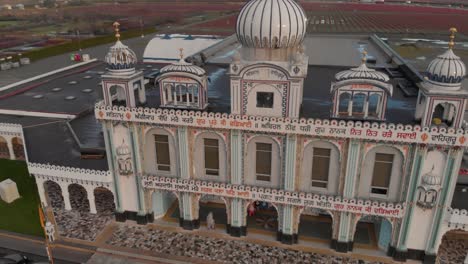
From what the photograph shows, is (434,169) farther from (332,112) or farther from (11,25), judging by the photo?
(11,25)

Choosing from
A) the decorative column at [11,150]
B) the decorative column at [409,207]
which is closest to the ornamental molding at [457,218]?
the decorative column at [409,207]

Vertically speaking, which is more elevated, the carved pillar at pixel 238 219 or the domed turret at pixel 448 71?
the domed turret at pixel 448 71

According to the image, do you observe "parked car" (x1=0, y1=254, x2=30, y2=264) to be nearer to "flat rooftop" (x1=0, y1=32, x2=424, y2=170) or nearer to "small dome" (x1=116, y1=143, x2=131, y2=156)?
"flat rooftop" (x1=0, y1=32, x2=424, y2=170)

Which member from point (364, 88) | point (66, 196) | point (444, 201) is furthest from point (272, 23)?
point (66, 196)

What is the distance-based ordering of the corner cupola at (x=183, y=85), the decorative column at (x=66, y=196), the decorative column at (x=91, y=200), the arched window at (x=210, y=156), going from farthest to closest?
the decorative column at (x=66, y=196) → the decorative column at (x=91, y=200) → the arched window at (x=210, y=156) → the corner cupola at (x=183, y=85)

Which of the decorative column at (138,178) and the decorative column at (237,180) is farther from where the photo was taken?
the decorative column at (138,178)

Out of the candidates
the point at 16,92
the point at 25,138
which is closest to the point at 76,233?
the point at 25,138

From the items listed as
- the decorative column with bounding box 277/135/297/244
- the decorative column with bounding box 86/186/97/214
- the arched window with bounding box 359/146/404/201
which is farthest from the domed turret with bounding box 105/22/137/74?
the arched window with bounding box 359/146/404/201

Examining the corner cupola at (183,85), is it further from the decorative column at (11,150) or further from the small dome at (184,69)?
the decorative column at (11,150)
